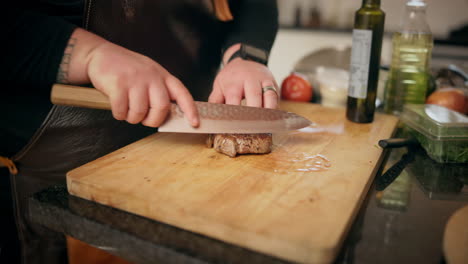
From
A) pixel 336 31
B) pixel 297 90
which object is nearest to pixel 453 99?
pixel 297 90

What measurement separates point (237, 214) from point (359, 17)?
2.48 feet

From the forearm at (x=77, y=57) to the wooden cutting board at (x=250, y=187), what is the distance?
0.20 meters

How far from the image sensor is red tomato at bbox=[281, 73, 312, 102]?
1416mm

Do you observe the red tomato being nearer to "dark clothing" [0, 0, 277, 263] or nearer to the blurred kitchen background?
"dark clothing" [0, 0, 277, 263]

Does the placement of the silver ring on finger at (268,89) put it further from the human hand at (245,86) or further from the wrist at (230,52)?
the wrist at (230,52)

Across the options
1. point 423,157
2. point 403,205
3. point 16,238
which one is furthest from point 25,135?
point 423,157

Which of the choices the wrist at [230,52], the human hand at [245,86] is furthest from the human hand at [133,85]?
the wrist at [230,52]

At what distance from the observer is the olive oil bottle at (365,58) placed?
3.43 feet

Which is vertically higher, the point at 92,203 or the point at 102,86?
the point at 102,86

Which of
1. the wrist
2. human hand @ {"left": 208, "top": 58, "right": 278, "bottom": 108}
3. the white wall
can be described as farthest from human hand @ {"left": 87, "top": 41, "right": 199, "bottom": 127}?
the white wall

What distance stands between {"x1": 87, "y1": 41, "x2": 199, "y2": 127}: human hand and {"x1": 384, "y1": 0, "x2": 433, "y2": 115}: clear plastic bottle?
837 millimetres

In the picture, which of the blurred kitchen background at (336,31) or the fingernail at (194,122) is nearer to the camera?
the fingernail at (194,122)

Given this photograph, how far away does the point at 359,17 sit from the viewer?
1.07 metres

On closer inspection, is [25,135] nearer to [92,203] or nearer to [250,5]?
[92,203]
